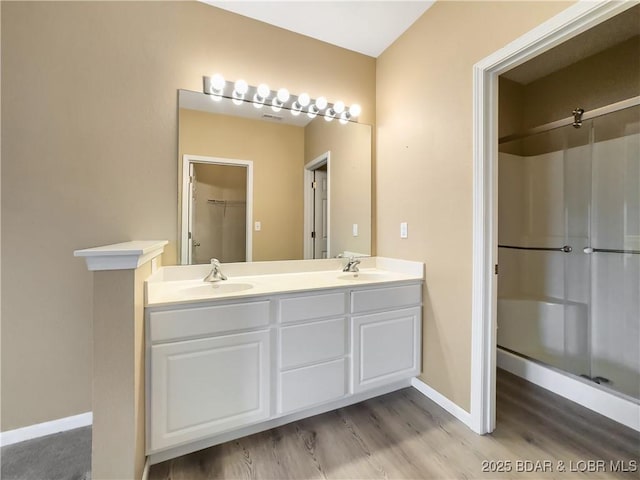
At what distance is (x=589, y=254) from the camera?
228 cm

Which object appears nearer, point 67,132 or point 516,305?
point 67,132

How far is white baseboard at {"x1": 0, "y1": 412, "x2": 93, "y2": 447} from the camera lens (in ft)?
4.79

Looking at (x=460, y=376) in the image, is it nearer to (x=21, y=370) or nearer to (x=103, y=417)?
(x=103, y=417)

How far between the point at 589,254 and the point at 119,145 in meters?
3.53

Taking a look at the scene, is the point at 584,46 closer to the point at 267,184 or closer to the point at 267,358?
the point at 267,184

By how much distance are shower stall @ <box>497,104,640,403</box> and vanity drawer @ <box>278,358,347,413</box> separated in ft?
5.13

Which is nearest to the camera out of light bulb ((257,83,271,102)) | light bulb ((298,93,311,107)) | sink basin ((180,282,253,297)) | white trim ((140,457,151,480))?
white trim ((140,457,151,480))

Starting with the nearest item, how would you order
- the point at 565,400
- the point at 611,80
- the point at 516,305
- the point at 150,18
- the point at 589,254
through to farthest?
1. the point at 150,18
2. the point at 565,400
3. the point at 611,80
4. the point at 589,254
5. the point at 516,305

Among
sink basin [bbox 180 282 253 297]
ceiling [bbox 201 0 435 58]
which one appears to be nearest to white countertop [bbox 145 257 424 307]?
sink basin [bbox 180 282 253 297]

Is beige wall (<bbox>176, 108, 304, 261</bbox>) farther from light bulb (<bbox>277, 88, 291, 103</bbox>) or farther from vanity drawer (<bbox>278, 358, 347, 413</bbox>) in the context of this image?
vanity drawer (<bbox>278, 358, 347, 413</bbox>)

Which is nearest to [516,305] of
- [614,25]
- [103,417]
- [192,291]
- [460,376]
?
[460,376]

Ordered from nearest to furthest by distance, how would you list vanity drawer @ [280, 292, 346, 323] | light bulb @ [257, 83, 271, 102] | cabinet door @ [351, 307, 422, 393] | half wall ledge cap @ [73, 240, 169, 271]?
half wall ledge cap @ [73, 240, 169, 271], vanity drawer @ [280, 292, 346, 323], cabinet door @ [351, 307, 422, 393], light bulb @ [257, 83, 271, 102]

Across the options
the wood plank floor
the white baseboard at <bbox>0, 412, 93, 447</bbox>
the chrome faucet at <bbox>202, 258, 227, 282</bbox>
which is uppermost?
the chrome faucet at <bbox>202, 258, 227, 282</bbox>

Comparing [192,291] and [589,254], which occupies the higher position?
[589,254]
